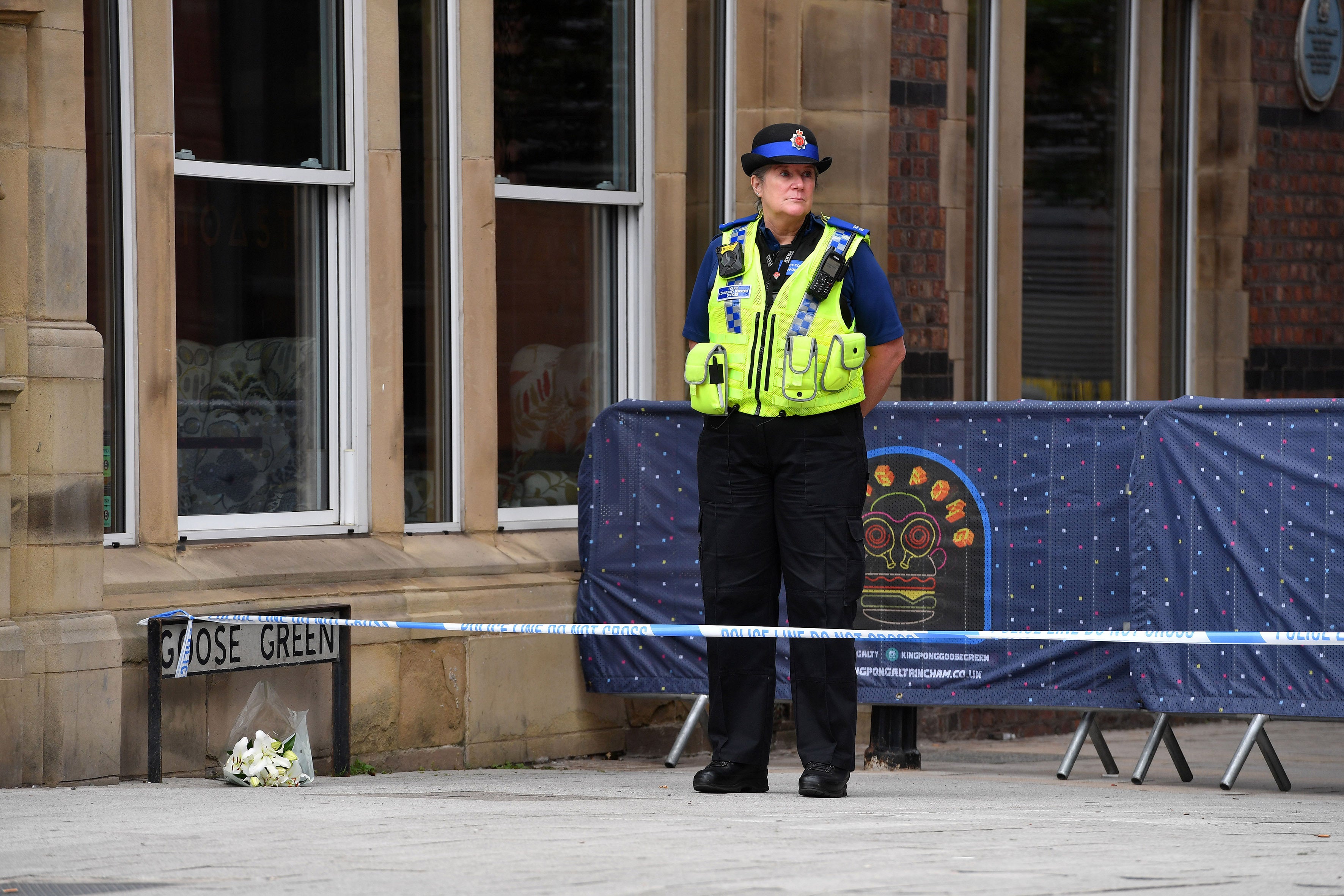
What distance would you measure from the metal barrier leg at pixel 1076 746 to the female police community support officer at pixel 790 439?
1713 millimetres

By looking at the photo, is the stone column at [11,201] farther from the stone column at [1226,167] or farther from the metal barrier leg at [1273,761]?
the stone column at [1226,167]

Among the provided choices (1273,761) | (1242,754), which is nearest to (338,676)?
(1242,754)

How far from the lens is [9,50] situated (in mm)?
6383

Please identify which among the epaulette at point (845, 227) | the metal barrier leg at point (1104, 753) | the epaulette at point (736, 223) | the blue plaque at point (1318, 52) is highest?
the blue plaque at point (1318, 52)

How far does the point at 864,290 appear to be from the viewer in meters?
5.86

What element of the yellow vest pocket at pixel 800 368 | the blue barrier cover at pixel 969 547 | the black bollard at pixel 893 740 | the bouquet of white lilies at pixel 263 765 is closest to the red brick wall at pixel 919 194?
the blue barrier cover at pixel 969 547

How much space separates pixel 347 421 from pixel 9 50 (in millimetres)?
1892

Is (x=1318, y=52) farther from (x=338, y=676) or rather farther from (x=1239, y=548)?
(x=338, y=676)

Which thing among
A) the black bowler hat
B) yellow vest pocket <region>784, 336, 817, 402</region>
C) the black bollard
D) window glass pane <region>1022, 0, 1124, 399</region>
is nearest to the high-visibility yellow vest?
yellow vest pocket <region>784, 336, 817, 402</region>

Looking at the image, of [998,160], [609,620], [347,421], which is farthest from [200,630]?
[998,160]

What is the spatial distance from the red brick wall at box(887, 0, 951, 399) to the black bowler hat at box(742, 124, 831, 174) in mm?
3180

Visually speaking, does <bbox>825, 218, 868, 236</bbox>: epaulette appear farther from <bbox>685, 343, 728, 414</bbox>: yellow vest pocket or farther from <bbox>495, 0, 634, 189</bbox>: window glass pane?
<bbox>495, 0, 634, 189</bbox>: window glass pane

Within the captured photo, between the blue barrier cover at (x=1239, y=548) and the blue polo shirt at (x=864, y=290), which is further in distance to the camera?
the blue barrier cover at (x=1239, y=548)

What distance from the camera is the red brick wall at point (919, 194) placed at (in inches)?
359
